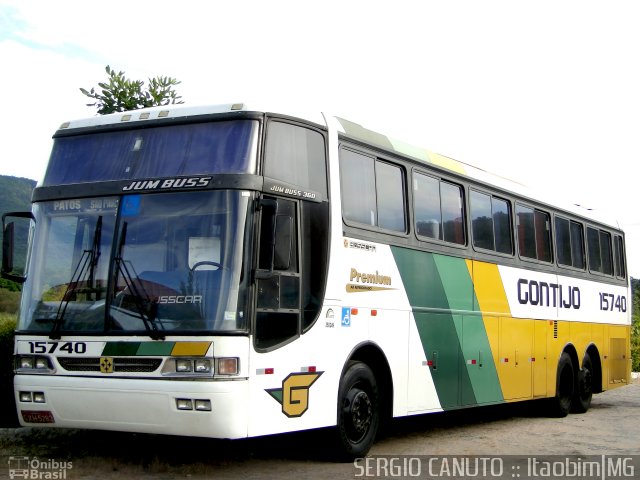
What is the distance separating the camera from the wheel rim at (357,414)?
9414 mm

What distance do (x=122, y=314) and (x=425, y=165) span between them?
15.9 feet

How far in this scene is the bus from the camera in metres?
8.03

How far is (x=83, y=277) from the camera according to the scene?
8.55 metres

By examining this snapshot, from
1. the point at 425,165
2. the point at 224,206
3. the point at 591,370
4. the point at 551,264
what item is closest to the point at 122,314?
the point at 224,206

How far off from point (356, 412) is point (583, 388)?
820 cm

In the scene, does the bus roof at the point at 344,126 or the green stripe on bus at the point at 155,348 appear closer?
the green stripe on bus at the point at 155,348

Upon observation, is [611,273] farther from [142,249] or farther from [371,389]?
[142,249]

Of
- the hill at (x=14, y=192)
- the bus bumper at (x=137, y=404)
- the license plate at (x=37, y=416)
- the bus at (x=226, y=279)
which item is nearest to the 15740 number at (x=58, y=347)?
the bus at (x=226, y=279)

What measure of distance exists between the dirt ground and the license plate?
0.47m

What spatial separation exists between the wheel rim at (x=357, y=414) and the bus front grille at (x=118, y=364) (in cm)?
220

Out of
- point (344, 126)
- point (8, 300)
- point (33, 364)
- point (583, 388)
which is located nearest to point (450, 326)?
point (344, 126)

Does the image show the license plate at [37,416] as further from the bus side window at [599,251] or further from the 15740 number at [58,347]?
the bus side window at [599,251]

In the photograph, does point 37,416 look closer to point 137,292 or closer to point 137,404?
point 137,404

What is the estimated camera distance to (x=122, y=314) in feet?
27.2
